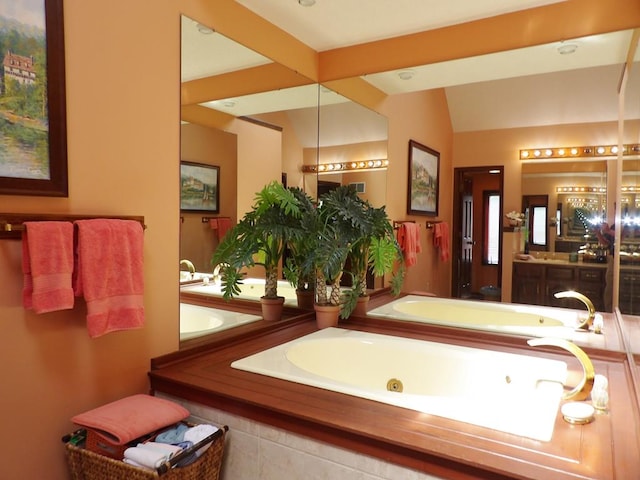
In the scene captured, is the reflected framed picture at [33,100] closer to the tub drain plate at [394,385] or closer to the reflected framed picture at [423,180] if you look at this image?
the tub drain plate at [394,385]

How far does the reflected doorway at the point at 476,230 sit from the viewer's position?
239cm

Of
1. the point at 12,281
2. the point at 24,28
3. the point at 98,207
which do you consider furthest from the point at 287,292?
the point at 24,28

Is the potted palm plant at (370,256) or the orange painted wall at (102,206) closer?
the orange painted wall at (102,206)

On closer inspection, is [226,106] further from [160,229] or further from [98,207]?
[98,207]

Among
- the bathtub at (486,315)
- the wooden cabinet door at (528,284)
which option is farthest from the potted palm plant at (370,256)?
the wooden cabinet door at (528,284)

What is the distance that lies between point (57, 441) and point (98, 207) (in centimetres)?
80

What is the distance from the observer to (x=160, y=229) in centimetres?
186

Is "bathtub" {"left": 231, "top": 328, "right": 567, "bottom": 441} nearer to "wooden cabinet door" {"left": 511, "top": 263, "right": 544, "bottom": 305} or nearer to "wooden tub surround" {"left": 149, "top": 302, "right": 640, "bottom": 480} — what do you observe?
"wooden tub surround" {"left": 149, "top": 302, "right": 640, "bottom": 480}

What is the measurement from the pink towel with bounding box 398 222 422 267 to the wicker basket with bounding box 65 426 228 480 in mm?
1573

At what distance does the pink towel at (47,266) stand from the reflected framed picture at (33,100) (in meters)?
0.14

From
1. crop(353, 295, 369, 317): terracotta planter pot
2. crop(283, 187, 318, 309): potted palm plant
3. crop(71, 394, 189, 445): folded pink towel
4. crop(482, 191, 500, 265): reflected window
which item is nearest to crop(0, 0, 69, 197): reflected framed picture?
crop(71, 394, 189, 445): folded pink towel

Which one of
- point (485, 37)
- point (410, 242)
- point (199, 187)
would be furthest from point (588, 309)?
point (199, 187)

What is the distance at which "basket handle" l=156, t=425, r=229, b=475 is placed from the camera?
131 cm

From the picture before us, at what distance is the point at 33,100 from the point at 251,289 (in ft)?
4.74
